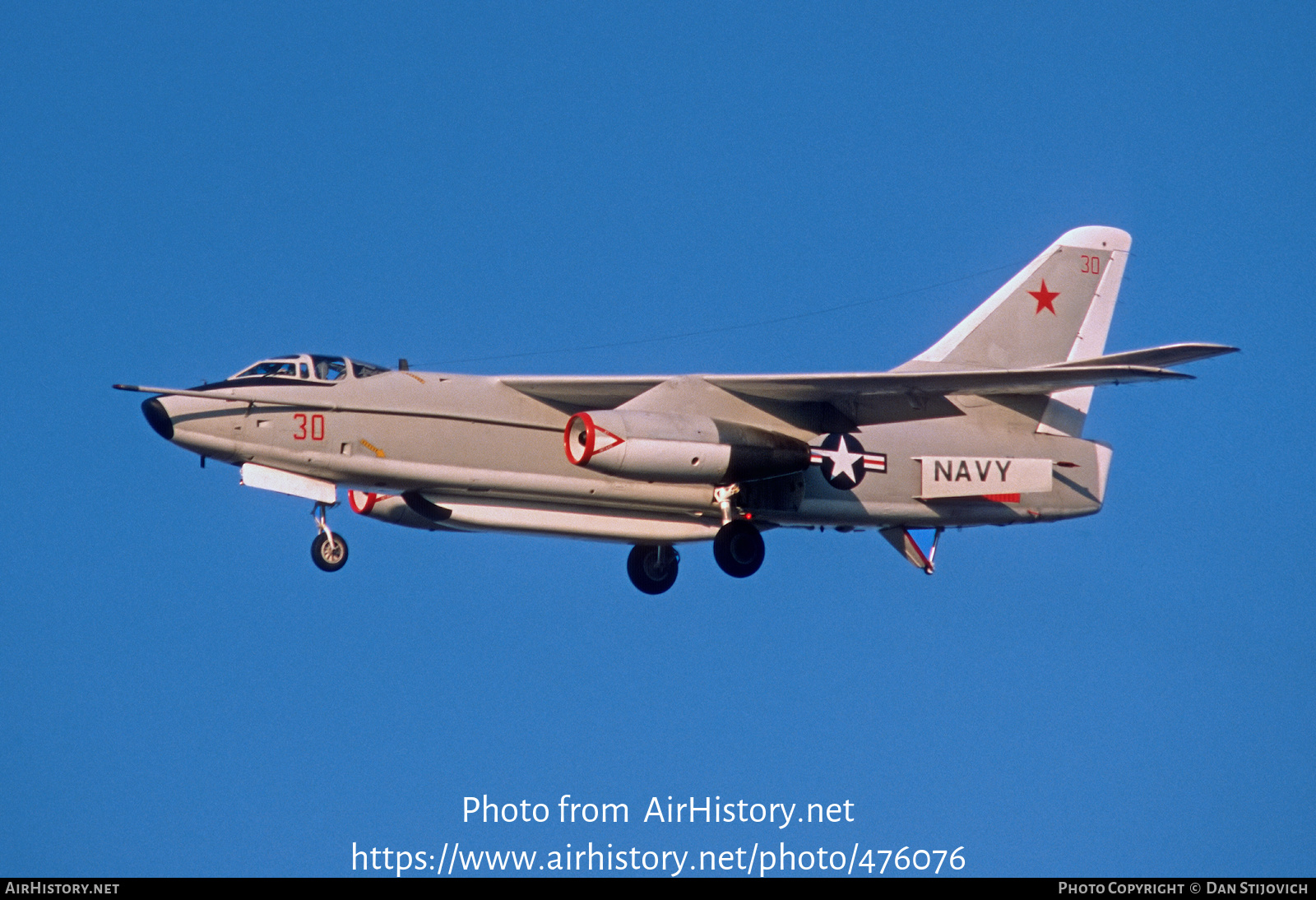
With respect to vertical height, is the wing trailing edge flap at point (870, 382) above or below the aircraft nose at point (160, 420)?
above

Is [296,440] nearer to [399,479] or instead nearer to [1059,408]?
[399,479]

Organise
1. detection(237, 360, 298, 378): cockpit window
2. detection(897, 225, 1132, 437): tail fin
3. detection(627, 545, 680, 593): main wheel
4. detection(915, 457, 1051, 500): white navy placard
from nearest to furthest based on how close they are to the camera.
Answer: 1. detection(237, 360, 298, 378): cockpit window
2. detection(915, 457, 1051, 500): white navy placard
3. detection(627, 545, 680, 593): main wheel
4. detection(897, 225, 1132, 437): tail fin

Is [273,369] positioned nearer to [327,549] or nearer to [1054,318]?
[327,549]

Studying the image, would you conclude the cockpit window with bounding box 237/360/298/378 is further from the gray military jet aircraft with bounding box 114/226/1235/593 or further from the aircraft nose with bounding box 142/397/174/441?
the aircraft nose with bounding box 142/397/174/441

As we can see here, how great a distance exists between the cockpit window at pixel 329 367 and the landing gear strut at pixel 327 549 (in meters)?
1.63

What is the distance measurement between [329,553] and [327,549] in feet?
0.21

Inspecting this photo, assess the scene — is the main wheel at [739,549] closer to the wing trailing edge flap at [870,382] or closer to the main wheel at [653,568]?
the wing trailing edge flap at [870,382]

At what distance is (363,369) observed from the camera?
848 inches

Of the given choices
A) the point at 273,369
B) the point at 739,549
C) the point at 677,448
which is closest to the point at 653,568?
the point at 739,549

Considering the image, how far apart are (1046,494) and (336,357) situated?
1041 centimetres

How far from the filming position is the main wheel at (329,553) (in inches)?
846

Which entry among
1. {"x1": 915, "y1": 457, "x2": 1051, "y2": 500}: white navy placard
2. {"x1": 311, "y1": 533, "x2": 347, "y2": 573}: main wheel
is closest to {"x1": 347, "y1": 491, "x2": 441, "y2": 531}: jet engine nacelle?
{"x1": 311, "y1": 533, "x2": 347, "y2": 573}: main wheel

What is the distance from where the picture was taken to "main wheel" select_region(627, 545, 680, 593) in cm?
2502

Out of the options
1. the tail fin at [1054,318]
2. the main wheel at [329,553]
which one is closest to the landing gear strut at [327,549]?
the main wheel at [329,553]
